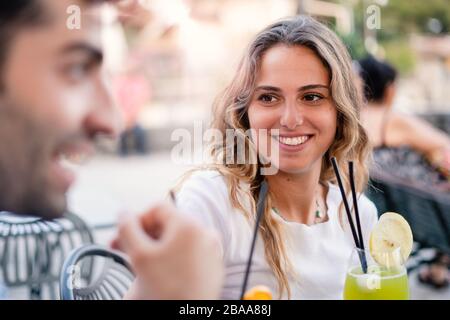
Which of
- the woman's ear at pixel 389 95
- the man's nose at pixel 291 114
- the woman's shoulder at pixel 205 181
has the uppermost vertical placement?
the woman's ear at pixel 389 95

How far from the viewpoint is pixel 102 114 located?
67 cm

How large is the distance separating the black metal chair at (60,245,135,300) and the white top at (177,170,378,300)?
208 mm

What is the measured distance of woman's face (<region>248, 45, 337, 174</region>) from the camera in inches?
36.2

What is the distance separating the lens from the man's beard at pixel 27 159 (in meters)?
0.66

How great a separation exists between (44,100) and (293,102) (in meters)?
0.43

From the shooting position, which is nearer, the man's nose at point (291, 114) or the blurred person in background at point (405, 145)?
the man's nose at point (291, 114)

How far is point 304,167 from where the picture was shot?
0.99m

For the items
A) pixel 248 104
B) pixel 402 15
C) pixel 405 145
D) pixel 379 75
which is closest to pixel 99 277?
pixel 248 104

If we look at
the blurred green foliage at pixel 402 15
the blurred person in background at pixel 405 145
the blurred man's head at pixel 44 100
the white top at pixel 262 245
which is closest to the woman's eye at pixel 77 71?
the blurred man's head at pixel 44 100

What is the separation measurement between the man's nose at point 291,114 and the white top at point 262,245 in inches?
6.3

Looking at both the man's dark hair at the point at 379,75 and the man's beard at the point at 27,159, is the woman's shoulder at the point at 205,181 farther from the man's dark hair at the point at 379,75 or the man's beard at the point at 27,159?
the man's dark hair at the point at 379,75

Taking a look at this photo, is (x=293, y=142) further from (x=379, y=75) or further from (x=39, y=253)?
(x=379, y=75)
